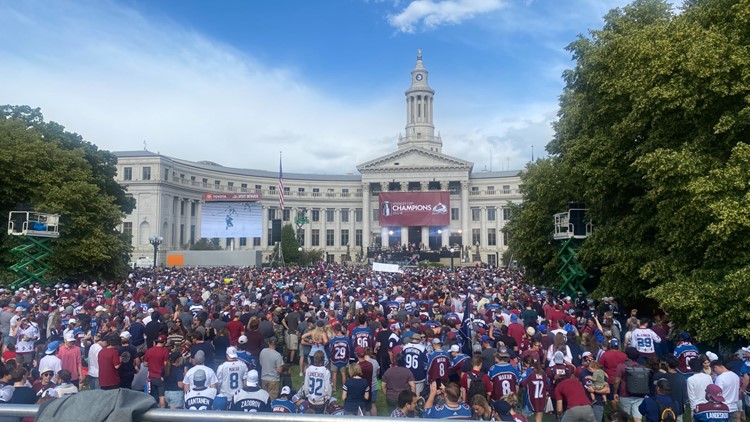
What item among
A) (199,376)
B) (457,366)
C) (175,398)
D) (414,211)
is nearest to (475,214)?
(414,211)

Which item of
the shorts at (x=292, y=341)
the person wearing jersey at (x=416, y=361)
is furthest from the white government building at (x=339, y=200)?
the person wearing jersey at (x=416, y=361)

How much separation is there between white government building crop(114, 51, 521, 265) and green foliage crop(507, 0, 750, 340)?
169 ft

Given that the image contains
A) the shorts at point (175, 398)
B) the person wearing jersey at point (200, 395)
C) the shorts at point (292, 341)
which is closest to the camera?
the person wearing jersey at point (200, 395)

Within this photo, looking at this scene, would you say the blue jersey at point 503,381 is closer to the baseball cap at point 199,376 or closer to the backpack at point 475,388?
the backpack at point 475,388

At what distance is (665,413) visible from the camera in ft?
25.0

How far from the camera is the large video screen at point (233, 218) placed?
220 feet

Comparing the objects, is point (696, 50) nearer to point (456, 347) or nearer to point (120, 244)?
point (456, 347)

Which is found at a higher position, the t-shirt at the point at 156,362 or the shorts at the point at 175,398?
the t-shirt at the point at 156,362

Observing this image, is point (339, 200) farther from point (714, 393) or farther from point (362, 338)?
point (714, 393)

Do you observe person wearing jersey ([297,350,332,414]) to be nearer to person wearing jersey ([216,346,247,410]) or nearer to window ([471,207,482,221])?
person wearing jersey ([216,346,247,410])

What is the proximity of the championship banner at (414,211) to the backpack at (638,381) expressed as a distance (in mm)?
66524

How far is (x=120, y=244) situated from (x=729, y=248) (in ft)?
109

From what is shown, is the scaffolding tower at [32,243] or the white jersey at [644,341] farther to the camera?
the scaffolding tower at [32,243]

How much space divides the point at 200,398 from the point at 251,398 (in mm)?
900
